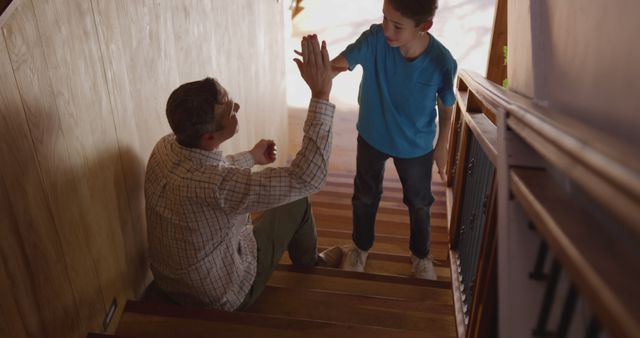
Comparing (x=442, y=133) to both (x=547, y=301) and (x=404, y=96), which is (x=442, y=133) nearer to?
(x=404, y=96)

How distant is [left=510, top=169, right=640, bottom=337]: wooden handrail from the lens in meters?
0.47

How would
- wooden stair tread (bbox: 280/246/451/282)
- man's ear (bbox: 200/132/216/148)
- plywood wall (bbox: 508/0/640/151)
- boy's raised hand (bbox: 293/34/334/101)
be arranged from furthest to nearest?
wooden stair tread (bbox: 280/246/451/282), man's ear (bbox: 200/132/216/148), boy's raised hand (bbox: 293/34/334/101), plywood wall (bbox: 508/0/640/151)

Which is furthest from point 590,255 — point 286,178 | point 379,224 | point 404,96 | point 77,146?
point 379,224

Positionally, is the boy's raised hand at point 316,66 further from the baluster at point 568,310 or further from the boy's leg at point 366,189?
the baluster at point 568,310

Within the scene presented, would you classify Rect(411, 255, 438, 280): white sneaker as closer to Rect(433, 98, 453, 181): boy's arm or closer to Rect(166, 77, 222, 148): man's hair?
Rect(433, 98, 453, 181): boy's arm

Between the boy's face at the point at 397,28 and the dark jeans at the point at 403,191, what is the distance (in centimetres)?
47

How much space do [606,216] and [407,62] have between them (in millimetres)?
1132

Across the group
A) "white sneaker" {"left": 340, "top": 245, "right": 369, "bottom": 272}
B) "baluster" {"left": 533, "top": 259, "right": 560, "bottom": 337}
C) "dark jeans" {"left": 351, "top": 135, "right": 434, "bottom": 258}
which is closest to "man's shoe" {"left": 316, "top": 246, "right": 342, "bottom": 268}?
"white sneaker" {"left": 340, "top": 245, "right": 369, "bottom": 272}

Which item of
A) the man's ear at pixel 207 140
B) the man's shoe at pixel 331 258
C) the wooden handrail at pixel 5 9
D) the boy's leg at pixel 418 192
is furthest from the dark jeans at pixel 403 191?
the wooden handrail at pixel 5 9

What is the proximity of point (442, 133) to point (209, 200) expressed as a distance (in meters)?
1.14

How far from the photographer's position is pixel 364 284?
2.11m

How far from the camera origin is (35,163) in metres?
1.10

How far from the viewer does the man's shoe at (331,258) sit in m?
2.37

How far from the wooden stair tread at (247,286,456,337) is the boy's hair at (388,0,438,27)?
1.10 m
